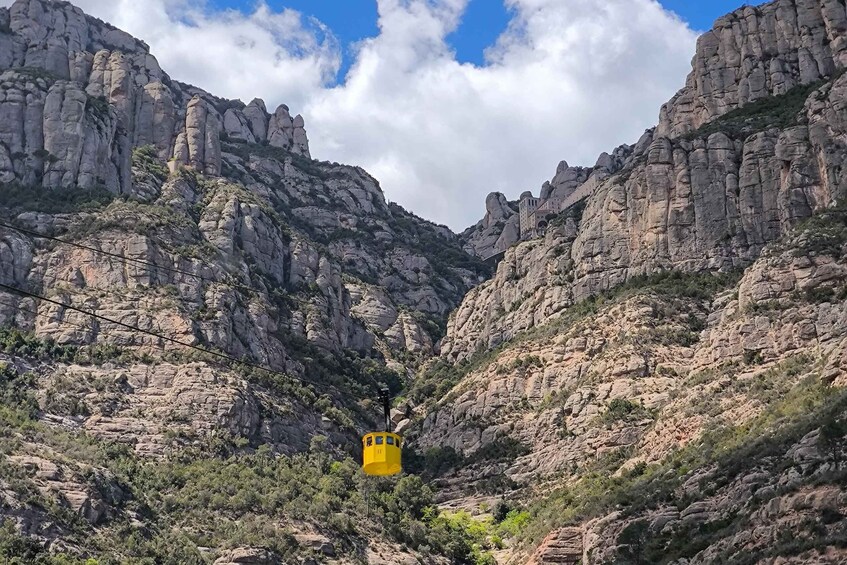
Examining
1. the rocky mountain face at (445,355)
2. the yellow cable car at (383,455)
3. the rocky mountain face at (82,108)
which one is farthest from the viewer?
the rocky mountain face at (82,108)

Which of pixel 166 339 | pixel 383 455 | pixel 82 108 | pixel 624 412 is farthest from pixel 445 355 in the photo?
pixel 383 455

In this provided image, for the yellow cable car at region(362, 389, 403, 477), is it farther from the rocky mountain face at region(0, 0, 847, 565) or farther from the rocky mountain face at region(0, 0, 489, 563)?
the rocky mountain face at region(0, 0, 847, 565)

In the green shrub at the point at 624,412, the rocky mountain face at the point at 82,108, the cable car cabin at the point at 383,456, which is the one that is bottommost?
the cable car cabin at the point at 383,456

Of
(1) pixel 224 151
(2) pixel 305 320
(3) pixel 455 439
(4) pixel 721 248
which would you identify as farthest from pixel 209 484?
(1) pixel 224 151

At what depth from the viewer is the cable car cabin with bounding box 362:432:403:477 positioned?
170 ft

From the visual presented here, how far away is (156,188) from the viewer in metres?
148

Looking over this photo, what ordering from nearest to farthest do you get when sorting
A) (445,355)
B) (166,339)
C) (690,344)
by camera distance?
(166,339)
(690,344)
(445,355)

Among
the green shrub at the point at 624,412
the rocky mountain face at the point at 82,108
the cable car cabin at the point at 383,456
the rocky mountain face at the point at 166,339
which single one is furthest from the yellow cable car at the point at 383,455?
the rocky mountain face at the point at 82,108

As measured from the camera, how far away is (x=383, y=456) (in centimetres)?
5191

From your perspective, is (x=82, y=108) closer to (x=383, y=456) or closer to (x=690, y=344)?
(x=690, y=344)

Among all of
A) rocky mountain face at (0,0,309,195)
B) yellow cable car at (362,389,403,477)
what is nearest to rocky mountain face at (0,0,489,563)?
rocky mountain face at (0,0,309,195)

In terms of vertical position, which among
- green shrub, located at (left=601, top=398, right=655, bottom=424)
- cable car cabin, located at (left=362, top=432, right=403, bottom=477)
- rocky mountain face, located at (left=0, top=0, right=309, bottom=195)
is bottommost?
cable car cabin, located at (left=362, top=432, right=403, bottom=477)

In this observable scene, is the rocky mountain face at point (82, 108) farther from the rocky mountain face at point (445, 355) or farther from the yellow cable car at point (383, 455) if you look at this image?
the yellow cable car at point (383, 455)

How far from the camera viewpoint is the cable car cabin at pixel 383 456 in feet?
170
